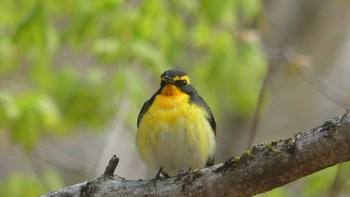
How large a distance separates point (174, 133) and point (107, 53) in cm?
259

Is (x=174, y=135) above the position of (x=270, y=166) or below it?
above

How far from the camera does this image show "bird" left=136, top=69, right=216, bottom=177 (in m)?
4.98

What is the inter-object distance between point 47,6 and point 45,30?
434 millimetres

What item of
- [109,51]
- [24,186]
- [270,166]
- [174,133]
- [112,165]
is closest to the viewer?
[270,166]

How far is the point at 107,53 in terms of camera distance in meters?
Result: 7.39

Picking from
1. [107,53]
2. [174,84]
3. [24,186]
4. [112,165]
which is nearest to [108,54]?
[107,53]

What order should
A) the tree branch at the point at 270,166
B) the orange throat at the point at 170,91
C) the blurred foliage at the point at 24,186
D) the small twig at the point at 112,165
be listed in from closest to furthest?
the tree branch at the point at 270,166, the small twig at the point at 112,165, the orange throat at the point at 170,91, the blurred foliage at the point at 24,186

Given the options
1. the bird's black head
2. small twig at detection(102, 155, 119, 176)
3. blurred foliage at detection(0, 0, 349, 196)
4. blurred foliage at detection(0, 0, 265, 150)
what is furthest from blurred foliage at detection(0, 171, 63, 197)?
small twig at detection(102, 155, 119, 176)

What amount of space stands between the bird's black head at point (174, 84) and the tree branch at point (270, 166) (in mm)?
1446

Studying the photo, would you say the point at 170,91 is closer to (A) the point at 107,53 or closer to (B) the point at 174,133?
(B) the point at 174,133

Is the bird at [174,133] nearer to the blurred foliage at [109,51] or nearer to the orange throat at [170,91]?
the orange throat at [170,91]

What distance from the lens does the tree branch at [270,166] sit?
320 cm

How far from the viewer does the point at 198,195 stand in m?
3.68

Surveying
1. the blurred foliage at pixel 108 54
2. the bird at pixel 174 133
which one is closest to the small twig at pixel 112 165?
the bird at pixel 174 133
